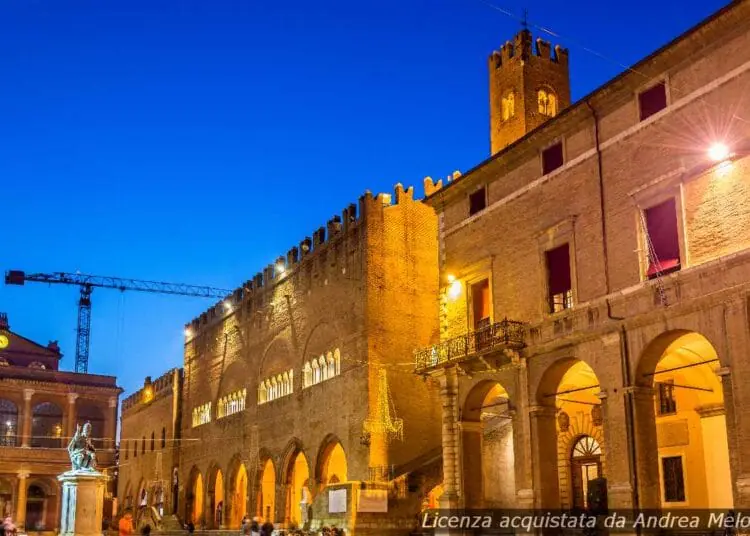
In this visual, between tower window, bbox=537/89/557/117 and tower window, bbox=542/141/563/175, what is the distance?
473 inches

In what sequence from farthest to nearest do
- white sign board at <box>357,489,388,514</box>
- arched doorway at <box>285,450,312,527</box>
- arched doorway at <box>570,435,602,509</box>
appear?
arched doorway at <box>285,450,312,527</box>
white sign board at <box>357,489,388,514</box>
arched doorway at <box>570,435,602,509</box>

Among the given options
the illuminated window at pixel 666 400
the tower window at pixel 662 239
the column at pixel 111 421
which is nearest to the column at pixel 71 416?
the column at pixel 111 421

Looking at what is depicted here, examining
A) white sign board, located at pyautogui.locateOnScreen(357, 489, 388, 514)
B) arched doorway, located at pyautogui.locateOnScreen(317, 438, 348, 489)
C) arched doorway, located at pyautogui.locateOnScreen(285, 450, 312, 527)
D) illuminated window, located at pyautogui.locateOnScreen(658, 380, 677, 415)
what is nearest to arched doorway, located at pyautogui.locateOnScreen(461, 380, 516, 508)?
white sign board, located at pyautogui.locateOnScreen(357, 489, 388, 514)

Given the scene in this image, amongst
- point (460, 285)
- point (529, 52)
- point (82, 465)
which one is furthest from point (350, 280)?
point (82, 465)

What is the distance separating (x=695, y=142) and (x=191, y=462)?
132 feet

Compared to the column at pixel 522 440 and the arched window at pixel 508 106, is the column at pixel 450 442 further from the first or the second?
the arched window at pixel 508 106

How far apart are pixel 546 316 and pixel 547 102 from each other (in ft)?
52.1

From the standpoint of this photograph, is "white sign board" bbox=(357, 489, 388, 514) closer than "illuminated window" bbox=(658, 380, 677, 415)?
No

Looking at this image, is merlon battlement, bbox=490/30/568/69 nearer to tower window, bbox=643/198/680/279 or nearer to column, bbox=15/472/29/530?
tower window, bbox=643/198/680/279

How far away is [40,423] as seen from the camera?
68.8m

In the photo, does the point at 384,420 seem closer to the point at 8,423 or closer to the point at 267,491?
the point at 267,491

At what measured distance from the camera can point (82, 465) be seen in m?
26.0

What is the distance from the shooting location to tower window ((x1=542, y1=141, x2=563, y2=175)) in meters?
25.5

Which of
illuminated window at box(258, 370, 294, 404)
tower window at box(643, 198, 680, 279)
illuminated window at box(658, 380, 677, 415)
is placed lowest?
illuminated window at box(658, 380, 677, 415)
